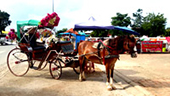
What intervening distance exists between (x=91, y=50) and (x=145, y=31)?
40.0 m

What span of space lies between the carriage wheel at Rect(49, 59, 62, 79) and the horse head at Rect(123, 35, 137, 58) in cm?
279

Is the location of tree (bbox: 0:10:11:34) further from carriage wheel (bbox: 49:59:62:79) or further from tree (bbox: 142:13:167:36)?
carriage wheel (bbox: 49:59:62:79)

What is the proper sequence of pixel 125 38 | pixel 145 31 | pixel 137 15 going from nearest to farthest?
pixel 125 38 → pixel 145 31 → pixel 137 15

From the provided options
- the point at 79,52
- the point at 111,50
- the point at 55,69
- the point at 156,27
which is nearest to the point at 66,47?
the point at 79,52

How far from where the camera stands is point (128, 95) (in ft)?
15.1

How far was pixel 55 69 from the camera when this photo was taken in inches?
245

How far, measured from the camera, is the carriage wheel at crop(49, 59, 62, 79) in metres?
6.24

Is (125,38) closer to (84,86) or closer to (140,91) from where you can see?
(140,91)

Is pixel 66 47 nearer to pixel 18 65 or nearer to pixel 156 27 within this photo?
pixel 18 65

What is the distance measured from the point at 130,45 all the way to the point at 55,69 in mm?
3160

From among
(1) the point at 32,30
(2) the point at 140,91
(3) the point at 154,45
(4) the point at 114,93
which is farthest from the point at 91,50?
(3) the point at 154,45

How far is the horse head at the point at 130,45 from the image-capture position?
194 inches

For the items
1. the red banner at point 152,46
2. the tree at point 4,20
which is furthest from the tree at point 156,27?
the tree at point 4,20

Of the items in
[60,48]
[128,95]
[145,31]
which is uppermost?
[145,31]
